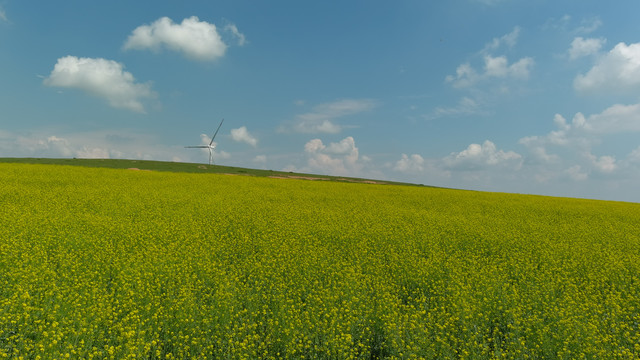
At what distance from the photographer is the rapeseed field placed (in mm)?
6598

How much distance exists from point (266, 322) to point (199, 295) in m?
2.45

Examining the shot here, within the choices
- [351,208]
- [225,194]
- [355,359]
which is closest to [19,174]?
[225,194]

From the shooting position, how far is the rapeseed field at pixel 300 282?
260 inches

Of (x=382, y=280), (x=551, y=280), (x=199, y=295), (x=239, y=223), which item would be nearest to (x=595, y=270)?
(x=551, y=280)

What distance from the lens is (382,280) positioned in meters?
10.1

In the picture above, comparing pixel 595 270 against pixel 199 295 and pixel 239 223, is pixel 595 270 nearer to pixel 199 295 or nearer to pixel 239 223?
pixel 199 295

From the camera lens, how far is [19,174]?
92.0 ft

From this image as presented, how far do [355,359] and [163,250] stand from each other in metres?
8.26

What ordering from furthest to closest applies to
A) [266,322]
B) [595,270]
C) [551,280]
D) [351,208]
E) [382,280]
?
[351,208]
[595,270]
[551,280]
[382,280]
[266,322]

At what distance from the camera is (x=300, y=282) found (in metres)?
9.62

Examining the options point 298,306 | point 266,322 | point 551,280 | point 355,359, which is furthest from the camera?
point 551,280

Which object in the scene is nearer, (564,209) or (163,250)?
(163,250)

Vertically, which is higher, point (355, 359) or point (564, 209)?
point (564, 209)

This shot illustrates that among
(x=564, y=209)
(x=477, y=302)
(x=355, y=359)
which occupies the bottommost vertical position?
(x=355, y=359)
